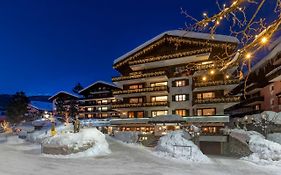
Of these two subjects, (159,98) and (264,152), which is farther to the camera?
(159,98)

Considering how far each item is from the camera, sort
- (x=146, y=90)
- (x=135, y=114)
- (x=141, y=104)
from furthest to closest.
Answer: (x=135, y=114) < (x=141, y=104) < (x=146, y=90)

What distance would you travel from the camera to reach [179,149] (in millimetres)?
24578

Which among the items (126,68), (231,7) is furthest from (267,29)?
(126,68)

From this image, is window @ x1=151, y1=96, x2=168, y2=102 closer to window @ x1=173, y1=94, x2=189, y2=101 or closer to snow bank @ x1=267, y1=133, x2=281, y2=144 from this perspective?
window @ x1=173, y1=94, x2=189, y2=101

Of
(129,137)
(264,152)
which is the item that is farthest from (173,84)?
(264,152)

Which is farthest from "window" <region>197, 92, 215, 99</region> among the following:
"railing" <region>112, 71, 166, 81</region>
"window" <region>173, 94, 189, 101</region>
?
"railing" <region>112, 71, 166, 81</region>

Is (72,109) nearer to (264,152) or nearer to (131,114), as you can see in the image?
(131,114)

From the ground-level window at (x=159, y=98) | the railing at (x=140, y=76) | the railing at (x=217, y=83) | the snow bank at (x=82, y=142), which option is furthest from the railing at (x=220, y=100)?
the snow bank at (x=82, y=142)

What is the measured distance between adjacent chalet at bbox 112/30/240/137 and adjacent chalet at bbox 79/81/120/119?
21.6 m

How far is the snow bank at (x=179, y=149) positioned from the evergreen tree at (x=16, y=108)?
6671cm

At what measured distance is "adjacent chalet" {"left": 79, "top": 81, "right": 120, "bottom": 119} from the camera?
239ft

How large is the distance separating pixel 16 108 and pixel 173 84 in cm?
5583

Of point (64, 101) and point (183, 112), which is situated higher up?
point (64, 101)

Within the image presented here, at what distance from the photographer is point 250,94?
62.2 meters
